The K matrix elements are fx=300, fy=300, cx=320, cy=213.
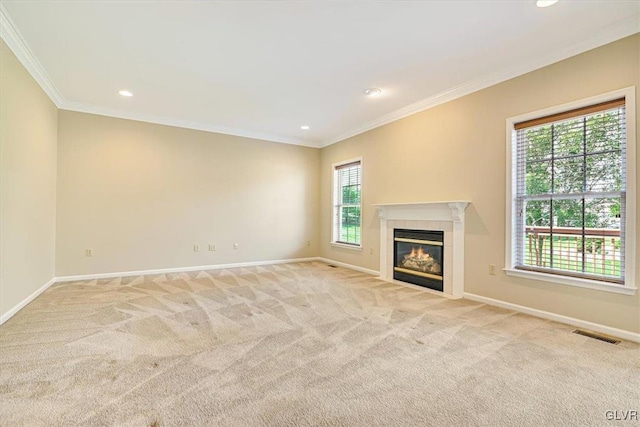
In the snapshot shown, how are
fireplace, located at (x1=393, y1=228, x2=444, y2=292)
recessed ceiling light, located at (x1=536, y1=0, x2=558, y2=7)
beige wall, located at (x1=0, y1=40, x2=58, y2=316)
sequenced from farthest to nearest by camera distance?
1. fireplace, located at (x1=393, y1=228, x2=444, y2=292)
2. beige wall, located at (x1=0, y1=40, x2=58, y2=316)
3. recessed ceiling light, located at (x1=536, y1=0, x2=558, y2=7)

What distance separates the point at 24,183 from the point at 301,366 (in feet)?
12.3

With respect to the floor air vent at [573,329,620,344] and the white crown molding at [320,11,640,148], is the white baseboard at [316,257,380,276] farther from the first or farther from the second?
the floor air vent at [573,329,620,344]

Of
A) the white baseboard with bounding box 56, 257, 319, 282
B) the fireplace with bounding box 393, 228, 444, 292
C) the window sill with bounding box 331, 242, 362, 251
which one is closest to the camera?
the fireplace with bounding box 393, 228, 444, 292

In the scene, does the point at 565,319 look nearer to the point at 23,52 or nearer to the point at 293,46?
the point at 293,46

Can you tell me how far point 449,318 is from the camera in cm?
316

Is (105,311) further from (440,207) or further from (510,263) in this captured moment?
(510,263)

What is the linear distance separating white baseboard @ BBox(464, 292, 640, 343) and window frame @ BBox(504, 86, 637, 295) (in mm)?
339

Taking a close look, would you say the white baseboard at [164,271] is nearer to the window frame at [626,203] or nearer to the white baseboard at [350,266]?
the white baseboard at [350,266]

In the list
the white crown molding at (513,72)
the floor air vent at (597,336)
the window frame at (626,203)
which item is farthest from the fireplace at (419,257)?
the white crown molding at (513,72)

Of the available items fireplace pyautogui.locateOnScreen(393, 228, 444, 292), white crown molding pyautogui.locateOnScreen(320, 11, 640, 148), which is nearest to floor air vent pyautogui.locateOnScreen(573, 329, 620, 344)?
fireplace pyautogui.locateOnScreen(393, 228, 444, 292)

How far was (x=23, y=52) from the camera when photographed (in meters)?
3.14

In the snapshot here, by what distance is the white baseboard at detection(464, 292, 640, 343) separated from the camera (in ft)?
8.65

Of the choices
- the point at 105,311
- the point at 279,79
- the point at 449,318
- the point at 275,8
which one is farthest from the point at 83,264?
the point at 449,318

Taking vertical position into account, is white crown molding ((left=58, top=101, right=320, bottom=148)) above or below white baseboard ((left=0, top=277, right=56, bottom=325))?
above
